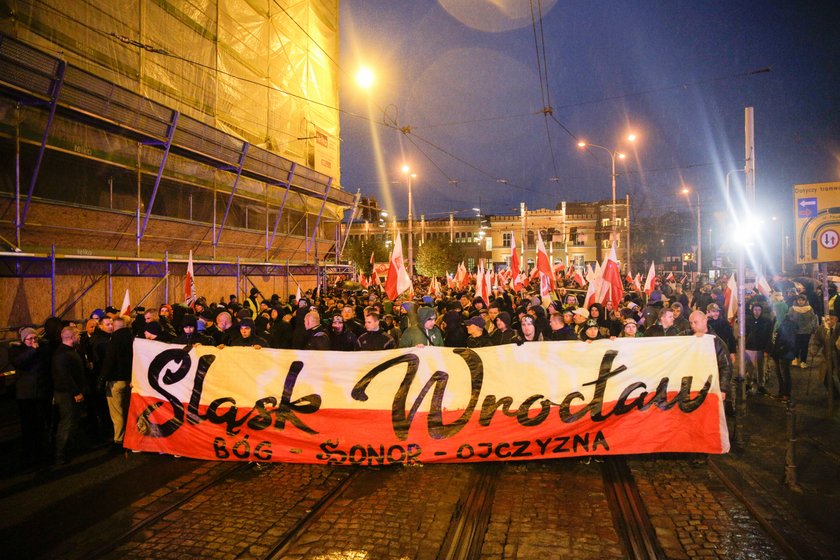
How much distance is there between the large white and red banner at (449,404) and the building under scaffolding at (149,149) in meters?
7.14

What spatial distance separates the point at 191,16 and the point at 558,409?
18.6 m

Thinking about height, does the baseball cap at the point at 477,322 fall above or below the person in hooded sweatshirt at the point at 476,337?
above

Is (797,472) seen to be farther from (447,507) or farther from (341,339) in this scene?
(341,339)

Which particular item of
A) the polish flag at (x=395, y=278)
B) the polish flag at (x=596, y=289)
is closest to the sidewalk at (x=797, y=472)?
the polish flag at (x=596, y=289)

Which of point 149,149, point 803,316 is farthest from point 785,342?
point 149,149

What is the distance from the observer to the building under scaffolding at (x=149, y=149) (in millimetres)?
12047

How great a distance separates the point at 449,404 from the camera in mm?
6332

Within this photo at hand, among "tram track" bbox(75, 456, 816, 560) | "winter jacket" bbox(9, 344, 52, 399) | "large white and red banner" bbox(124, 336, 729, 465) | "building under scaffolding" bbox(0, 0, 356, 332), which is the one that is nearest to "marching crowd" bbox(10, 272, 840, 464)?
"winter jacket" bbox(9, 344, 52, 399)

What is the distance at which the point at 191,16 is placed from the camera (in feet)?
59.7

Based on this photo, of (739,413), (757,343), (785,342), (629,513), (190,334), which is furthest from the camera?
(757,343)

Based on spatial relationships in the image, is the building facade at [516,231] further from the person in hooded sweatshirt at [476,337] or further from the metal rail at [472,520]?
the metal rail at [472,520]

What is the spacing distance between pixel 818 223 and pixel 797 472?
23.8ft

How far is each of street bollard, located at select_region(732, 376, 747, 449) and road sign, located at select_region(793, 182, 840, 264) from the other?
5326 millimetres

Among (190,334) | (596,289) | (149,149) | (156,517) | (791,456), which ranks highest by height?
(149,149)
